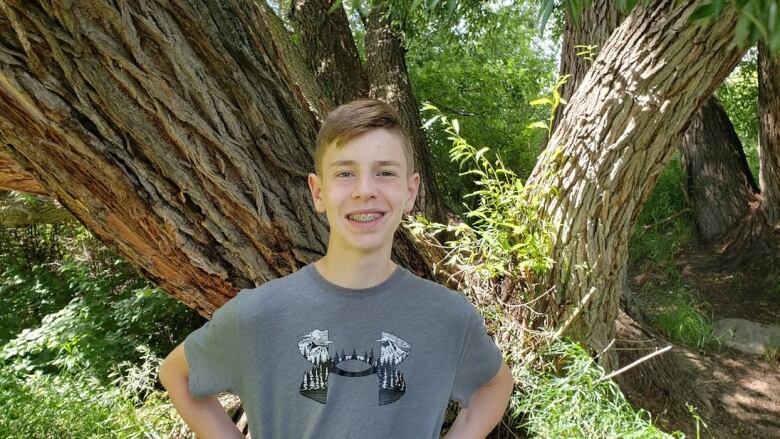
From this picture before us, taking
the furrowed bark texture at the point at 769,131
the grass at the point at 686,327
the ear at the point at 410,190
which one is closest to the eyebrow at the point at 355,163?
the ear at the point at 410,190

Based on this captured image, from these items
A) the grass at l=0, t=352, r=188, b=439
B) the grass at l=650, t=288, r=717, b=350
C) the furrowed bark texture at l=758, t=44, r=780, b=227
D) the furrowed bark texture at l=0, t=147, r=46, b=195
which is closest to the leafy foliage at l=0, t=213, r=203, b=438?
the grass at l=0, t=352, r=188, b=439

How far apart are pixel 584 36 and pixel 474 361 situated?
3.00 meters

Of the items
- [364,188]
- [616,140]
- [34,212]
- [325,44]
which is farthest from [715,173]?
[34,212]

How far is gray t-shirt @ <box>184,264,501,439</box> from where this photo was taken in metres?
1.45

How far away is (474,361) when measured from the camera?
1.61 metres

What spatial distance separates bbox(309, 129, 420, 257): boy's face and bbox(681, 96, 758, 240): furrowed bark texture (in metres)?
6.48

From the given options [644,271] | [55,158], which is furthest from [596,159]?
[644,271]

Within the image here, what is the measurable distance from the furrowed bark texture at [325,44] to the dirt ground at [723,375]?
269 centimetres

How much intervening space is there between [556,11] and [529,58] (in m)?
4.04

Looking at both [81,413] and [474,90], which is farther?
[474,90]

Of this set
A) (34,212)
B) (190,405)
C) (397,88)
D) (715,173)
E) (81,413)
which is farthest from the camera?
(715,173)

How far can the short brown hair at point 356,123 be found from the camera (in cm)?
150

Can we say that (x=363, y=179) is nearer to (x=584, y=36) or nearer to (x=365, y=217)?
(x=365, y=217)

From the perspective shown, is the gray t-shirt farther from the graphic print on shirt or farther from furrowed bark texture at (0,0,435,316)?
furrowed bark texture at (0,0,435,316)
